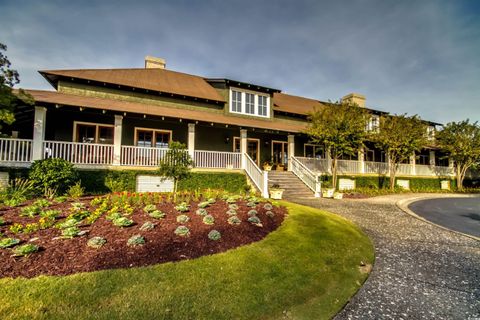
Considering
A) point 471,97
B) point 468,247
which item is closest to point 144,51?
point 468,247

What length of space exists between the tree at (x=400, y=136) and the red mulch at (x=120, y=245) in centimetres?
1578

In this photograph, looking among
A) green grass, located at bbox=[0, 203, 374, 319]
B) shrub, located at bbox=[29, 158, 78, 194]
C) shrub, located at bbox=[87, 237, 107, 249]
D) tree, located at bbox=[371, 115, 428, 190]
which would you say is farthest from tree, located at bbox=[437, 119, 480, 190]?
shrub, located at bbox=[29, 158, 78, 194]

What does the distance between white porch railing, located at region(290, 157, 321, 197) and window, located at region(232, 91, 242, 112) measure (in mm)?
5377

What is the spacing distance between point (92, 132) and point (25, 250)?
1090 centimetres

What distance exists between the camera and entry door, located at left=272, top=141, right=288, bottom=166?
1866 cm

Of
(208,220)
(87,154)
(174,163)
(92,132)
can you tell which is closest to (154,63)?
(92,132)

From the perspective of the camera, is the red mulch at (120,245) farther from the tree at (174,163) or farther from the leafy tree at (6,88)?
the leafy tree at (6,88)

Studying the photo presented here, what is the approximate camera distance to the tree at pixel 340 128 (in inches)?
589

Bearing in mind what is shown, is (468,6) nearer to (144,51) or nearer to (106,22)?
(106,22)

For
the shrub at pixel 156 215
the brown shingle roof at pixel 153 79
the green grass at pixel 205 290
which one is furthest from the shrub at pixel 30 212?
the brown shingle roof at pixel 153 79

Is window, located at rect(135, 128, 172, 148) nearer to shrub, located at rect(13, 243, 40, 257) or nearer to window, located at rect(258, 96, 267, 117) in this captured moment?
window, located at rect(258, 96, 267, 117)

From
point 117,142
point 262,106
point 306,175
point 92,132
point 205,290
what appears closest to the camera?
point 205,290

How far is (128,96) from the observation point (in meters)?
14.3

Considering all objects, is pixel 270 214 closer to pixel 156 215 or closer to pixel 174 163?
pixel 156 215
